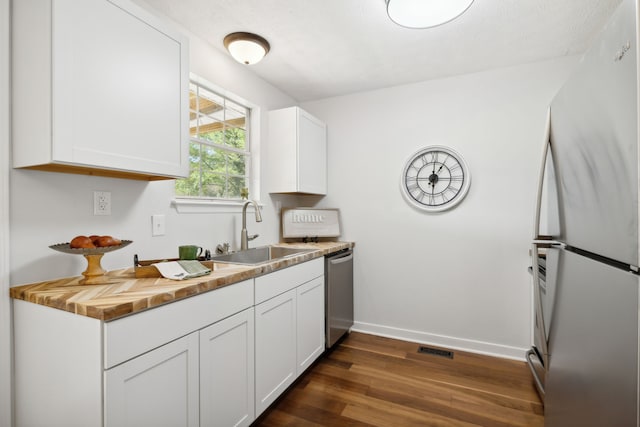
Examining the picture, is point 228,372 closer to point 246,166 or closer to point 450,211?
point 246,166

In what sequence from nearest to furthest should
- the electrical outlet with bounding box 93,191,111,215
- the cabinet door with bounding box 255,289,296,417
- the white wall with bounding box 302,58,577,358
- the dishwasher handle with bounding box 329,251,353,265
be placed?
1. the electrical outlet with bounding box 93,191,111,215
2. the cabinet door with bounding box 255,289,296,417
3. the white wall with bounding box 302,58,577,358
4. the dishwasher handle with bounding box 329,251,353,265

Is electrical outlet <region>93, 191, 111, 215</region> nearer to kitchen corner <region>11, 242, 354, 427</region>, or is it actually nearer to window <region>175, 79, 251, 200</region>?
kitchen corner <region>11, 242, 354, 427</region>

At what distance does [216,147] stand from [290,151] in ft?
2.29

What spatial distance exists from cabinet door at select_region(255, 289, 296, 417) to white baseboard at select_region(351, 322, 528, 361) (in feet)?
4.06

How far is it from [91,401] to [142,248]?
2.95 feet

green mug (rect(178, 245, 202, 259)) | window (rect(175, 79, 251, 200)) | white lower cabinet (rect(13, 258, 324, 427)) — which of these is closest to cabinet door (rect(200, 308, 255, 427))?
white lower cabinet (rect(13, 258, 324, 427))

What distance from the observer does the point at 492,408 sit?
6.35 ft

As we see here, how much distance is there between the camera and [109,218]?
1620 mm

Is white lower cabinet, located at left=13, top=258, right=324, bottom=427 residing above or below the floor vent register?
above

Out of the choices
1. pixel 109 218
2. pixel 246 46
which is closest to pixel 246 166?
pixel 246 46

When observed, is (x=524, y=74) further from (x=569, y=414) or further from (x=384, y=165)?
(x=569, y=414)

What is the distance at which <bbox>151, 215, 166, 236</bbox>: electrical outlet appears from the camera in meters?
1.83

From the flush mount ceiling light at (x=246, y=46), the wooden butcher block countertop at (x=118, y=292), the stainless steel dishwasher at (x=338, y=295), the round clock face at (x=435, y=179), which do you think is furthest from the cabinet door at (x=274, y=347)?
the flush mount ceiling light at (x=246, y=46)

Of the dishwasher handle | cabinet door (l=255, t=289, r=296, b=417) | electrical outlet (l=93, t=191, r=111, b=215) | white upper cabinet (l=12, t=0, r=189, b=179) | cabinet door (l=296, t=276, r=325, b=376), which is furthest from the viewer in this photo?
the dishwasher handle
